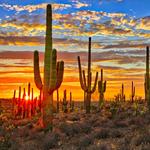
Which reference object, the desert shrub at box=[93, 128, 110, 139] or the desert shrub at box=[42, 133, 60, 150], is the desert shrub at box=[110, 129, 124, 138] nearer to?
the desert shrub at box=[93, 128, 110, 139]

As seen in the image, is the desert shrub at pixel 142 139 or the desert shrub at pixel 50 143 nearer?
the desert shrub at pixel 142 139

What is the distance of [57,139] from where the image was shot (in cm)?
1762

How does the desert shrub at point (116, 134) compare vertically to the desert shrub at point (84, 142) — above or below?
below

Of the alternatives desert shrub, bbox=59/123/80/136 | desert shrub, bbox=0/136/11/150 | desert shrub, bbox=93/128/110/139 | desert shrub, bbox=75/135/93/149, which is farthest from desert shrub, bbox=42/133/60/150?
desert shrub, bbox=59/123/80/136

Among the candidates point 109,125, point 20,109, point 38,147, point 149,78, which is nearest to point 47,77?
point 109,125

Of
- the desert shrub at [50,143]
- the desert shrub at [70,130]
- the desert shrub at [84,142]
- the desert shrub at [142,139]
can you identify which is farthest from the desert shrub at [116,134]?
the desert shrub at [142,139]

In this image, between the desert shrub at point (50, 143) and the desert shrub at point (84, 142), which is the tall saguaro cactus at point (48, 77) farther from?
the desert shrub at point (84, 142)

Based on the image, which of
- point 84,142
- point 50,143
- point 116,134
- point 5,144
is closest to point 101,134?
point 116,134

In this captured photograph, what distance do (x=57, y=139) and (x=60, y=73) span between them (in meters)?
7.78

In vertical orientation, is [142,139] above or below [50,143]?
above

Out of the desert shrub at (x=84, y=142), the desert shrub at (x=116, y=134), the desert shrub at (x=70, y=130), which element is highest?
the desert shrub at (x=84, y=142)

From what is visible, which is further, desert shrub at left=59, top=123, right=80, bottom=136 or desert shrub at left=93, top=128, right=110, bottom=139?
desert shrub at left=59, top=123, right=80, bottom=136

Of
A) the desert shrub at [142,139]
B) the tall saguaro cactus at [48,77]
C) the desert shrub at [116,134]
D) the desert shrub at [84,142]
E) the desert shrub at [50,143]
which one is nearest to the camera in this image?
the desert shrub at [142,139]

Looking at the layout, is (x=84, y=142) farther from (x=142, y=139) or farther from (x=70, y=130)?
(x=70, y=130)
